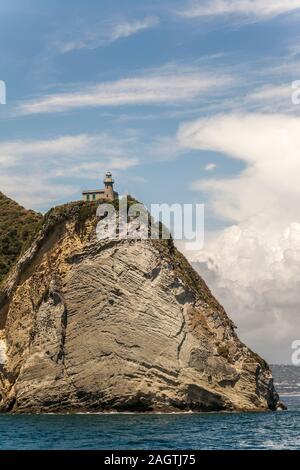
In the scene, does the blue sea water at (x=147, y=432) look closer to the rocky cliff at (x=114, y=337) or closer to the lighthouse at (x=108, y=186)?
the rocky cliff at (x=114, y=337)

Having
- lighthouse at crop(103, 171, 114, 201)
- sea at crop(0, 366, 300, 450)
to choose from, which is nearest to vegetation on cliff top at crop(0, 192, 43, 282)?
lighthouse at crop(103, 171, 114, 201)

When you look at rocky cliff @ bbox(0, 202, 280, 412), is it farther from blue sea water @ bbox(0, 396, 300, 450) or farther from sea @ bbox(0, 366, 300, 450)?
blue sea water @ bbox(0, 396, 300, 450)

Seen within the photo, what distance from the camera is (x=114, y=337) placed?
71.5 m

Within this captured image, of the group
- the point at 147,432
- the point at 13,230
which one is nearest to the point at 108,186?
the point at 13,230

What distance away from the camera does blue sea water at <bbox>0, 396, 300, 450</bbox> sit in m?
43.0

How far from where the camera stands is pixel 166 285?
74.8m

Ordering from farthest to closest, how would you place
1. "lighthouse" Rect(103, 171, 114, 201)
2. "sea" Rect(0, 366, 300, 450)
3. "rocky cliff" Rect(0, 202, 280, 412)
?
1. "lighthouse" Rect(103, 171, 114, 201)
2. "rocky cliff" Rect(0, 202, 280, 412)
3. "sea" Rect(0, 366, 300, 450)

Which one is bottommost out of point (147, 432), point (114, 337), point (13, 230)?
point (147, 432)

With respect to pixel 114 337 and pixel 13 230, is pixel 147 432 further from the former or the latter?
pixel 13 230

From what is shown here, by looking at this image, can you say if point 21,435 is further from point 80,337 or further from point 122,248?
point 122,248

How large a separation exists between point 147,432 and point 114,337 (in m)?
22.8

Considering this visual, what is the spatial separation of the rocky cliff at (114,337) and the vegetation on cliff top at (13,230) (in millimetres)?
14342

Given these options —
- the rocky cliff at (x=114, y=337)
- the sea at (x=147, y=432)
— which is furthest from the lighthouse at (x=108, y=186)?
the sea at (x=147, y=432)

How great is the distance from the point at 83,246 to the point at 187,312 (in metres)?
11.0
